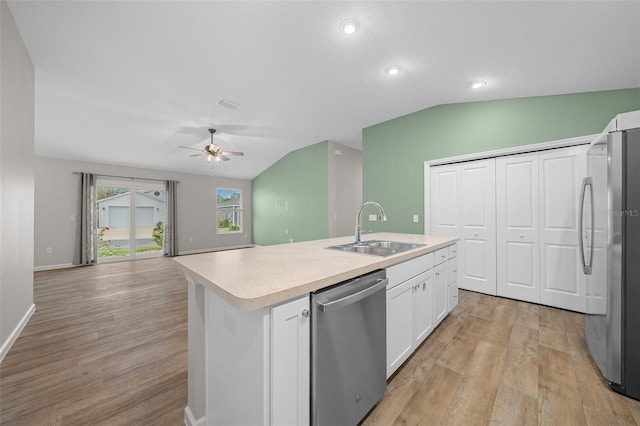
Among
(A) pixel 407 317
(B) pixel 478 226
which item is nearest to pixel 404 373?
(A) pixel 407 317

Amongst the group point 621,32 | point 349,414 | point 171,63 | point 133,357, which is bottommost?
point 133,357

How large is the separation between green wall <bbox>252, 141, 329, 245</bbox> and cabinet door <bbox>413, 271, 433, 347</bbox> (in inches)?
147

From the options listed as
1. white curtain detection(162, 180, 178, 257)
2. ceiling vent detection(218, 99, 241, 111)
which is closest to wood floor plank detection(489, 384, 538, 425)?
ceiling vent detection(218, 99, 241, 111)

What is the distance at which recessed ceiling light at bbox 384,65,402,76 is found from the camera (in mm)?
2664

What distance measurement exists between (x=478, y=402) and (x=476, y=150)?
3.08 metres

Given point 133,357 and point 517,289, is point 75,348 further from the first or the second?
point 517,289

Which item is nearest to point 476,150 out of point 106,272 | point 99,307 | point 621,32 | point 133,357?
point 621,32

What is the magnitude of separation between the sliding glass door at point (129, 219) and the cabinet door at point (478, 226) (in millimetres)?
7276

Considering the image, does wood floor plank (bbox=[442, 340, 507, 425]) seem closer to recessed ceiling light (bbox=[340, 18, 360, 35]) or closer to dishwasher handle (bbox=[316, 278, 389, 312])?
dishwasher handle (bbox=[316, 278, 389, 312])

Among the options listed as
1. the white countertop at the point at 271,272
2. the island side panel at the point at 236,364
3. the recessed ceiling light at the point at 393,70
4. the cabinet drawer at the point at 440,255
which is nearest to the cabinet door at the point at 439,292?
the cabinet drawer at the point at 440,255

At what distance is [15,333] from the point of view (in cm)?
221

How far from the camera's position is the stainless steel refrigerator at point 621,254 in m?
1.46

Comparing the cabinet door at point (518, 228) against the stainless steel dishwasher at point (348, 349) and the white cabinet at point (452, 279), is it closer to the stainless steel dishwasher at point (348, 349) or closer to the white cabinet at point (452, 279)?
the white cabinet at point (452, 279)

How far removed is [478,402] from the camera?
1453 millimetres
